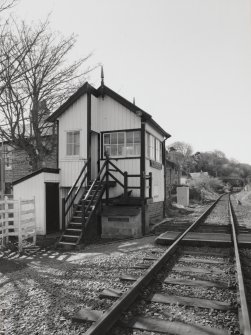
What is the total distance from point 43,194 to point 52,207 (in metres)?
0.93

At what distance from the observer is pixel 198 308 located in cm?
412

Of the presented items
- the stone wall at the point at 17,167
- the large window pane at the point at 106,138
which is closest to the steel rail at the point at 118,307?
the large window pane at the point at 106,138

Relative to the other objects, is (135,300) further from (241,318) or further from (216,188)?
(216,188)

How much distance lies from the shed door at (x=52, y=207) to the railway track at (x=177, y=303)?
6.72 m

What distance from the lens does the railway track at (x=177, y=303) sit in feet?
11.6

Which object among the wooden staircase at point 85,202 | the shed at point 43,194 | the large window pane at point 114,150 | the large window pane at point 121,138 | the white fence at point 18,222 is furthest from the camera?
the large window pane at point 114,150

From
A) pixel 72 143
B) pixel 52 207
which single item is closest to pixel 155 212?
pixel 52 207

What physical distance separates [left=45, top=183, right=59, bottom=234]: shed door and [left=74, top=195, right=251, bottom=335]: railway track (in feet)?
22.1

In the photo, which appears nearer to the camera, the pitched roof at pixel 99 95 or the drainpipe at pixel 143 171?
the drainpipe at pixel 143 171

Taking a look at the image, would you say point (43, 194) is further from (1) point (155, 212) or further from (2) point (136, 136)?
(1) point (155, 212)

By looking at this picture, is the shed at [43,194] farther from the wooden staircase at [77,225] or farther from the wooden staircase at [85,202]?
the wooden staircase at [77,225]

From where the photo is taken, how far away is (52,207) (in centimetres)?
1252

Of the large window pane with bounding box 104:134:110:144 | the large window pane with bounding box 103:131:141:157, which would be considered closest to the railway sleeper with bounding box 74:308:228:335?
the large window pane with bounding box 103:131:141:157

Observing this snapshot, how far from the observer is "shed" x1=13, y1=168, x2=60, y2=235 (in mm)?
11812
